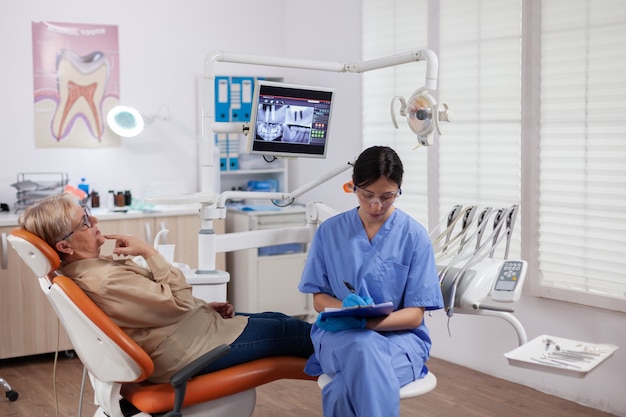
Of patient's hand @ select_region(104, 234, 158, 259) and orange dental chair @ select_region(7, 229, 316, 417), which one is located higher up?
patient's hand @ select_region(104, 234, 158, 259)

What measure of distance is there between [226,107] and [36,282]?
1632mm

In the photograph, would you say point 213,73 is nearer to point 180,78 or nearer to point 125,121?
point 125,121

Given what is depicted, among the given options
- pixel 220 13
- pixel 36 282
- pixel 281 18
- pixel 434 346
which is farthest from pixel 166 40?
pixel 434 346

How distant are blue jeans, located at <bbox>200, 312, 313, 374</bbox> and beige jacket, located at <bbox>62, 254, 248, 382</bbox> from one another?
0.05 metres

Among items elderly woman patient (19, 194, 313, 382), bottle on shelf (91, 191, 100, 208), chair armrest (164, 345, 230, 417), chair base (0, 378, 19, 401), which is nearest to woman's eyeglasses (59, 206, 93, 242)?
elderly woman patient (19, 194, 313, 382)

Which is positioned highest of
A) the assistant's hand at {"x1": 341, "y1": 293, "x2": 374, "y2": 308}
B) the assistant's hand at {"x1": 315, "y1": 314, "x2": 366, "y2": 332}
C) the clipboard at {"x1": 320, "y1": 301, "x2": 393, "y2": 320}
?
the assistant's hand at {"x1": 341, "y1": 293, "x2": 374, "y2": 308}

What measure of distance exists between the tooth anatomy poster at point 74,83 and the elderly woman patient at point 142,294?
7.61ft

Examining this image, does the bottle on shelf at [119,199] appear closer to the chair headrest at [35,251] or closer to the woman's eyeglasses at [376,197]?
the chair headrest at [35,251]

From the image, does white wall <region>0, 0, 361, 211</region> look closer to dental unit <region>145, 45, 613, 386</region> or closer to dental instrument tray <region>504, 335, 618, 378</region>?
dental unit <region>145, 45, 613, 386</region>

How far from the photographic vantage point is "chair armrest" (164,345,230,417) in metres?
2.35

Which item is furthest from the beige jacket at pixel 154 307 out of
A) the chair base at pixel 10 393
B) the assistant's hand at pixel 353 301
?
the chair base at pixel 10 393

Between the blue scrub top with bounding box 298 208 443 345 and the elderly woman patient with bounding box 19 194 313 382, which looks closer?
the elderly woman patient with bounding box 19 194 313 382

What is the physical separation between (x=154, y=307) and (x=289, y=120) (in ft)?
3.19

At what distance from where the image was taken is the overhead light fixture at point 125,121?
4.48m
